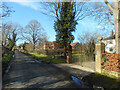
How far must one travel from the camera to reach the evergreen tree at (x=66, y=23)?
14.8m

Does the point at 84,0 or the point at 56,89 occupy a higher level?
the point at 84,0

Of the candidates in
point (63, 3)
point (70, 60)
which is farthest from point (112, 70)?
point (63, 3)

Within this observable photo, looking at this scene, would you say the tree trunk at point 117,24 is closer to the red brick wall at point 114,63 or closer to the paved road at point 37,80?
the red brick wall at point 114,63

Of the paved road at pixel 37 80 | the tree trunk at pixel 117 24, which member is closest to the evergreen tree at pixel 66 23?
the tree trunk at pixel 117 24

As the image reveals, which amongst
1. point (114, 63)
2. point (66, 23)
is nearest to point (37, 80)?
point (114, 63)

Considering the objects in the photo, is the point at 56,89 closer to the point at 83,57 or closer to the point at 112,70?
the point at 112,70

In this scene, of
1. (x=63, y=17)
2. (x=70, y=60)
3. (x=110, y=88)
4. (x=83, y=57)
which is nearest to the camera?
(x=110, y=88)

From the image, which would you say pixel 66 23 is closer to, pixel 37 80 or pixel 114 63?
pixel 114 63

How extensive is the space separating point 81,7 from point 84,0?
1503 millimetres

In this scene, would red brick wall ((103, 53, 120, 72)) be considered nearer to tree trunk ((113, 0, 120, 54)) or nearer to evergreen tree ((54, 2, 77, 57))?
tree trunk ((113, 0, 120, 54))

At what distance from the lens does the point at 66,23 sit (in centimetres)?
1500

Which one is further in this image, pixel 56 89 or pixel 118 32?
pixel 118 32

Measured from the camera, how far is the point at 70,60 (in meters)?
13.8

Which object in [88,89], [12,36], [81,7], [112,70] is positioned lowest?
[88,89]
